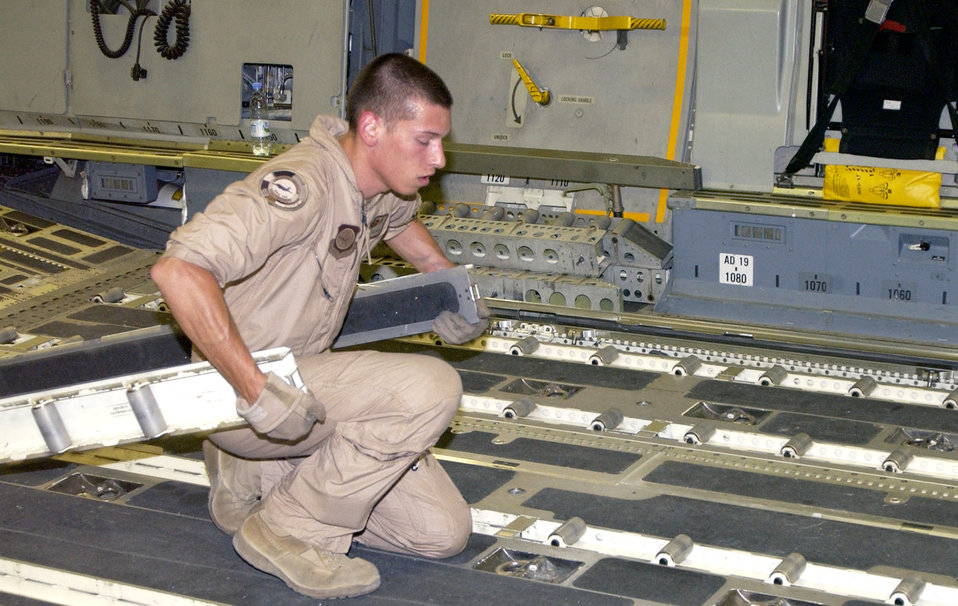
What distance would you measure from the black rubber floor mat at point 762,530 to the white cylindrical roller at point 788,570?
0.09m

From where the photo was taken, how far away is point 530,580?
12.1 ft

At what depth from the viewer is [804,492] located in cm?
440

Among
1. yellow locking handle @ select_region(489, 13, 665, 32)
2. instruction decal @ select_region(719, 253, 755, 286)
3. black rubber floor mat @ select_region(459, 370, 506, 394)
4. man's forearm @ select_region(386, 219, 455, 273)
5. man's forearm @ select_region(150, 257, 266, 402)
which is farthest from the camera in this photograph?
yellow locking handle @ select_region(489, 13, 665, 32)

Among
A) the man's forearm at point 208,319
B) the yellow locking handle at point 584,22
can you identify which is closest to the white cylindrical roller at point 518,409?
the man's forearm at point 208,319

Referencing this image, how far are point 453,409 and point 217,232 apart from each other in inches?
35.2

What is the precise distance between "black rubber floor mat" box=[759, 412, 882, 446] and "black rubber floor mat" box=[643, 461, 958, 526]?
43 centimetres

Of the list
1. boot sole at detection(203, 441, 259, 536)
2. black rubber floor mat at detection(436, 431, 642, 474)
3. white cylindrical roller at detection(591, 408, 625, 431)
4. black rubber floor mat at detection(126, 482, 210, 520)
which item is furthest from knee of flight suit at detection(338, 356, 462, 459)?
white cylindrical roller at detection(591, 408, 625, 431)

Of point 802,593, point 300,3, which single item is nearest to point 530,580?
point 802,593

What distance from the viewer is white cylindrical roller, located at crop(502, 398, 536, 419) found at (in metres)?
5.22

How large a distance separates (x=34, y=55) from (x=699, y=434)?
5667 millimetres

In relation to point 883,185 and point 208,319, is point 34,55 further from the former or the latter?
point 208,319

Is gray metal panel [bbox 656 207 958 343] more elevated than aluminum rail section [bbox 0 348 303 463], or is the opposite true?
gray metal panel [bbox 656 207 958 343]


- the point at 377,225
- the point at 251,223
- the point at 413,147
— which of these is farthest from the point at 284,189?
the point at 377,225

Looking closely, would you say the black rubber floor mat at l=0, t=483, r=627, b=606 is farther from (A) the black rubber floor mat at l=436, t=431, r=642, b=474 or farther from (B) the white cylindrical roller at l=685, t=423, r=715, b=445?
(B) the white cylindrical roller at l=685, t=423, r=715, b=445
